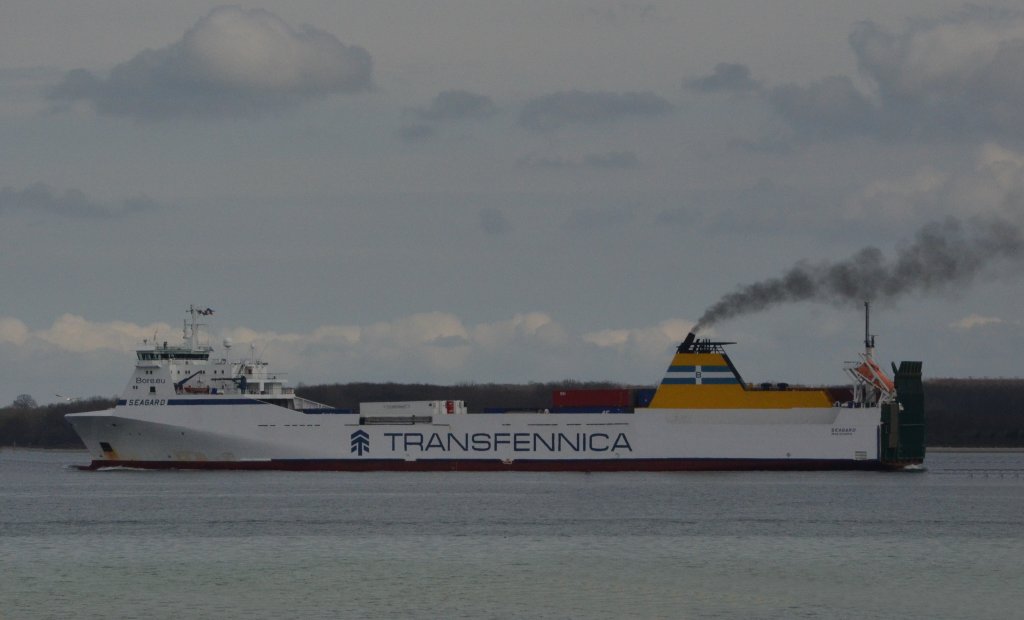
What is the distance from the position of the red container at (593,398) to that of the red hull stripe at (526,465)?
286cm

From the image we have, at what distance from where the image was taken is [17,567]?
38781mm

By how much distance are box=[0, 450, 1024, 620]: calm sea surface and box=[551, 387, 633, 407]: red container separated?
5706 millimetres

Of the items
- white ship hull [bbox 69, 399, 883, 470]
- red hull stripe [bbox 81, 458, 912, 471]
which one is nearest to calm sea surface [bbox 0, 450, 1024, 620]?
red hull stripe [bbox 81, 458, 912, 471]

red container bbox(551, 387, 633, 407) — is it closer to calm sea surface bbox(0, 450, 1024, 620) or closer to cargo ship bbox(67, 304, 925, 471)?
cargo ship bbox(67, 304, 925, 471)

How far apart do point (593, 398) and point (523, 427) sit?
379 cm

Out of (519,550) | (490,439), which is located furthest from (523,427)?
(519,550)

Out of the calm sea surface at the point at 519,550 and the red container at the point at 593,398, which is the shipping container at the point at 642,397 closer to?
the red container at the point at 593,398

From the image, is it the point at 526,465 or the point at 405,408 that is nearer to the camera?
the point at 526,465

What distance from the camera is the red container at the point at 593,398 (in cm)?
7181

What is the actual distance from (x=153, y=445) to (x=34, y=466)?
124 ft

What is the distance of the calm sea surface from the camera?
108 feet

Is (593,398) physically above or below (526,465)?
above

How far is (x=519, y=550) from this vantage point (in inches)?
1652

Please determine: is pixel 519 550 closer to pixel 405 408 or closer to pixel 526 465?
pixel 526 465
